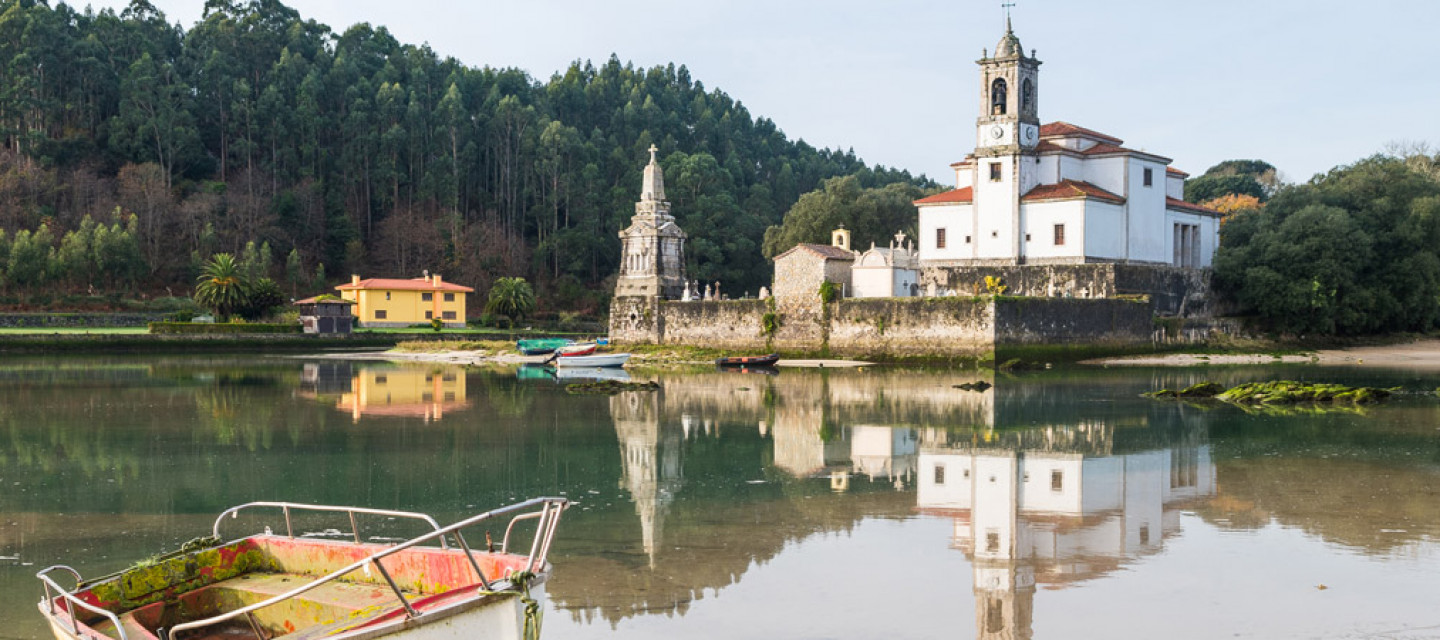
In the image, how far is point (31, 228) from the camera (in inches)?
2970

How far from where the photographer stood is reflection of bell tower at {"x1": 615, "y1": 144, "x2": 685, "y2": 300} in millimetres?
62250

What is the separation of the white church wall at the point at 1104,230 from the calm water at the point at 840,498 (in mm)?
22781

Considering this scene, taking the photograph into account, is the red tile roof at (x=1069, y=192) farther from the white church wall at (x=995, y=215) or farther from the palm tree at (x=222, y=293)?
the palm tree at (x=222, y=293)

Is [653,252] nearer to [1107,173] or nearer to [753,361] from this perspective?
[753,361]

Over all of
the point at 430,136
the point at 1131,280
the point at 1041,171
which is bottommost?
the point at 1131,280

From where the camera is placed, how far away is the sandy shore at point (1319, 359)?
45.8 m

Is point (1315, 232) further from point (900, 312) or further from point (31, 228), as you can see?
point (31, 228)

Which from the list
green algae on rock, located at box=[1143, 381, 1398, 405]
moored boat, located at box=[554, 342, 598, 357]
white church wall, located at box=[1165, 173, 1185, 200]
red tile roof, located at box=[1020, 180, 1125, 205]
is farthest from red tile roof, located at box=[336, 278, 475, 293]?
green algae on rock, located at box=[1143, 381, 1398, 405]

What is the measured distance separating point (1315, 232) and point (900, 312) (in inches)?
741

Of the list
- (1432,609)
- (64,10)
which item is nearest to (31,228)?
(64,10)

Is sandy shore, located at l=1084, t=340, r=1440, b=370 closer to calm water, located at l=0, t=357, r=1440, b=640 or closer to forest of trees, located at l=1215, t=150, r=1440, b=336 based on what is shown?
forest of trees, located at l=1215, t=150, r=1440, b=336

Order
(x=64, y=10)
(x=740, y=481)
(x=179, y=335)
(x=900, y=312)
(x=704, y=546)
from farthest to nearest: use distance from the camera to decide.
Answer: (x=64, y=10) → (x=179, y=335) → (x=900, y=312) → (x=740, y=481) → (x=704, y=546)

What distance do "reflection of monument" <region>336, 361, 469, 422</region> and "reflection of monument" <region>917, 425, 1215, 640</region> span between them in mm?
13157

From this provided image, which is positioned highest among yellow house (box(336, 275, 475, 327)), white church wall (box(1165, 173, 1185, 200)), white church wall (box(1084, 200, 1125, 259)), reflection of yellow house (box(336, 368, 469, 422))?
white church wall (box(1165, 173, 1185, 200))
